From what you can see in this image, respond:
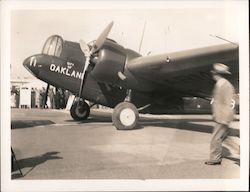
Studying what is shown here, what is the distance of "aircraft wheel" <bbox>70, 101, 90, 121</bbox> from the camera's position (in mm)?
4000

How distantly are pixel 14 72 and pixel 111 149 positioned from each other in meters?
0.88

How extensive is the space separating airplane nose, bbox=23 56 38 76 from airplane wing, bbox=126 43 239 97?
32.7 inches

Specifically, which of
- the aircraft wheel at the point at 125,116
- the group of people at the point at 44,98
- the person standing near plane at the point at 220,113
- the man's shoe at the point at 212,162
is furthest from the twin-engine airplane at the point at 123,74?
the man's shoe at the point at 212,162

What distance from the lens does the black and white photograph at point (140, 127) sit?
8.79 feet

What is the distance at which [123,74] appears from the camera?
12.1 ft

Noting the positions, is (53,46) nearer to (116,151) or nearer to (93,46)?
→ (93,46)

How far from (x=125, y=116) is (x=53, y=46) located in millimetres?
899

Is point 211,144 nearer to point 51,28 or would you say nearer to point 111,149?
point 111,149

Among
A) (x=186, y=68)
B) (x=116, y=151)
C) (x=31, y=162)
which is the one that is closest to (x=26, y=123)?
(x=31, y=162)

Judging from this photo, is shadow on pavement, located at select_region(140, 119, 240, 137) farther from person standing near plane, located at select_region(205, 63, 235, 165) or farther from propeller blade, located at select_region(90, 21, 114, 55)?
propeller blade, located at select_region(90, 21, 114, 55)

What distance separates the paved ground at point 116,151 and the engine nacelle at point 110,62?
627mm

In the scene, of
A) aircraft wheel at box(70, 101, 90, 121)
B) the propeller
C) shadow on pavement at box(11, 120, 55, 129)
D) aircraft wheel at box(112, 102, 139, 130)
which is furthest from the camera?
aircraft wheel at box(70, 101, 90, 121)

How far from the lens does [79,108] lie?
13.5ft

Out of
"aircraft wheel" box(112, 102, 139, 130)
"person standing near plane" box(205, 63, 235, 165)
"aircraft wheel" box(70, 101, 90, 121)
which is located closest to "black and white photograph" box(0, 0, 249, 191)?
"person standing near plane" box(205, 63, 235, 165)
